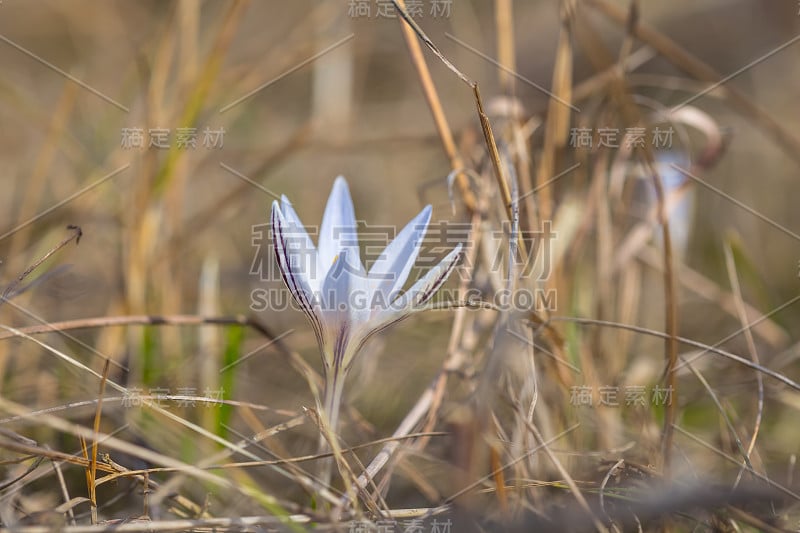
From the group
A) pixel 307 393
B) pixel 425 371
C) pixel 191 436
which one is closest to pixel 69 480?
pixel 191 436

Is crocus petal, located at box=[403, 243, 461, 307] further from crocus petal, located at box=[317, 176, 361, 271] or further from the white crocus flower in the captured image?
crocus petal, located at box=[317, 176, 361, 271]

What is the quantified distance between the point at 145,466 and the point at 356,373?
0.51 meters

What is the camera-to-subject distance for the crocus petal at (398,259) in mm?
821

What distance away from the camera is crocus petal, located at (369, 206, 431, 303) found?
821mm

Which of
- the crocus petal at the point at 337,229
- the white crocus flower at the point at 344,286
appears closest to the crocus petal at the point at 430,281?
the white crocus flower at the point at 344,286

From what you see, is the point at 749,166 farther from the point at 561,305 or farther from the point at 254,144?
the point at 254,144

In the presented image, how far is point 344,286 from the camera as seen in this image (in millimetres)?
769

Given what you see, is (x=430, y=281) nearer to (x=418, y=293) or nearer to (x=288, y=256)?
(x=418, y=293)

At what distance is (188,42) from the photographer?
154 centimetres

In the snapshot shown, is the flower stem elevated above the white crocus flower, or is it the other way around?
the white crocus flower

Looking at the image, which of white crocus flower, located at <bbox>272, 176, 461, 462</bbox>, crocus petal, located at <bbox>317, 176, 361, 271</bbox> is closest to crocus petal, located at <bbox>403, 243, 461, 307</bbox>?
white crocus flower, located at <bbox>272, 176, 461, 462</bbox>

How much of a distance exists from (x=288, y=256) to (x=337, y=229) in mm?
153

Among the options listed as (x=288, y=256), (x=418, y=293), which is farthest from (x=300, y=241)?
(x=418, y=293)

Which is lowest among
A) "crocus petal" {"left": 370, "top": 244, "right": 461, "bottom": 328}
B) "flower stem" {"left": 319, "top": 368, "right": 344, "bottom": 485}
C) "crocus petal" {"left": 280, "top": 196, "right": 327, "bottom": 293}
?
"flower stem" {"left": 319, "top": 368, "right": 344, "bottom": 485}
